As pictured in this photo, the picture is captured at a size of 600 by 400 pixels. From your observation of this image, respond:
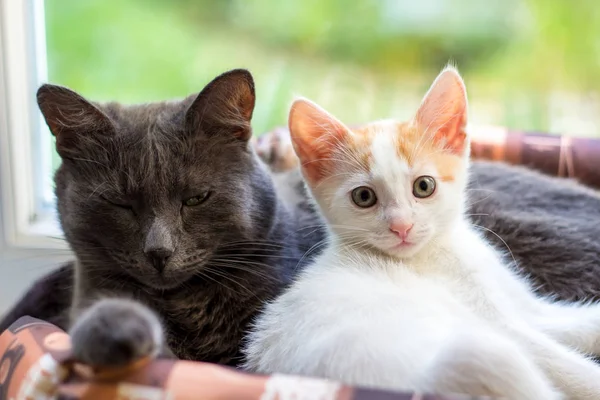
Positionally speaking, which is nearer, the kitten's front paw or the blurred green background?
the kitten's front paw

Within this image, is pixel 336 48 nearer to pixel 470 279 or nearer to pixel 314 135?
pixel 314 135

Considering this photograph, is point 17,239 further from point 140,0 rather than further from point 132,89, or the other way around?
point 140,0

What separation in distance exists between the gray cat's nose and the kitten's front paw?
0.79m

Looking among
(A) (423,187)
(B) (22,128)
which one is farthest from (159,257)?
(B) (22,128)

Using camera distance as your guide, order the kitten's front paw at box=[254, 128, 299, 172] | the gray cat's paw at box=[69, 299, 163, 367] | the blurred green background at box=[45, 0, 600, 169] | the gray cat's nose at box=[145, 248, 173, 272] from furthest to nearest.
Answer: the blurred green background at box=[45, 0, 600, 169]
the kitten's front paw at box=[254, 128, 299, 172]
the gray cat's nose at box=[145, 248, 173, 272]
the gray cat's paw at box=[69, 299, 163, 367]

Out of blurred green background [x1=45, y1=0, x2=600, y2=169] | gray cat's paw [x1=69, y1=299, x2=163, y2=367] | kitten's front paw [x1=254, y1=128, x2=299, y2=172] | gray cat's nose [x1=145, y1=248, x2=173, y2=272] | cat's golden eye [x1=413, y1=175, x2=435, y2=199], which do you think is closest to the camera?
gray cat's paw [x1=69, y1=299, x2=163, y2=367]

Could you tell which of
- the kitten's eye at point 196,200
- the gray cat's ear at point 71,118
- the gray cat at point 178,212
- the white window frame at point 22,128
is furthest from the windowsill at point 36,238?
the kitten's eye at point 196,200

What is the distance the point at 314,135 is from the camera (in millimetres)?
1320

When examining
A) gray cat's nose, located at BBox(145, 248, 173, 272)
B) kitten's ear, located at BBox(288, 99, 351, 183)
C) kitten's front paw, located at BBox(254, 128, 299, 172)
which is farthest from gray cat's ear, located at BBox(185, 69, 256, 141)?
kitten's front paw, located at BBox(254, 128, 299, 172)

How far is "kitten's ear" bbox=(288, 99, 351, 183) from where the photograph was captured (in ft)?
4.23

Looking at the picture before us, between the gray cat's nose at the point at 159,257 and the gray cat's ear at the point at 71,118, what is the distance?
0.28 metres

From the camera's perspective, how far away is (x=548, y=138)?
1925 millimetres

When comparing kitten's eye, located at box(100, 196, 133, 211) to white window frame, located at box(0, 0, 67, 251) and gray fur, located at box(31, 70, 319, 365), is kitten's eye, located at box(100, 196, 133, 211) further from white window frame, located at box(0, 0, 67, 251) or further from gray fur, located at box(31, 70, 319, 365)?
white window frame, located at box(0, 0, 67, 251)

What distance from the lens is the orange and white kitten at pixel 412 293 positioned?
0.98 meters
